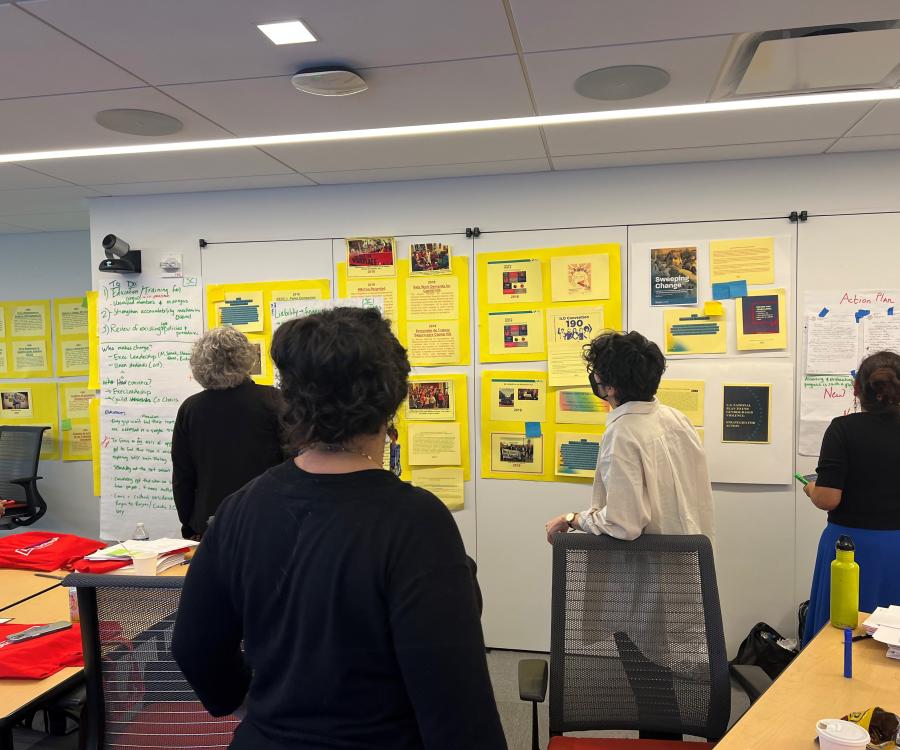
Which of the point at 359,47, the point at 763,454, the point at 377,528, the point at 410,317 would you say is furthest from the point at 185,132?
the point at 763,454

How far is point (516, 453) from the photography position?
3334mm

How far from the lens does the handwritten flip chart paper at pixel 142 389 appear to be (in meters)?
3.67

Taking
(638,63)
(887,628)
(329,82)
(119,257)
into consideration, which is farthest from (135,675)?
(119,257)

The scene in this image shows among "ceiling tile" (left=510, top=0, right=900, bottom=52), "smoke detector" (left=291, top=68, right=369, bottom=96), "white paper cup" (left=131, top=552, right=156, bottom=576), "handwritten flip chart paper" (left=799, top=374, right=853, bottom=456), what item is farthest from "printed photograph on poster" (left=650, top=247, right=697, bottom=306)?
"white paper cup" (left=131, top=552, right=156, bottom=576)

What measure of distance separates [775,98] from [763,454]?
1.55 m

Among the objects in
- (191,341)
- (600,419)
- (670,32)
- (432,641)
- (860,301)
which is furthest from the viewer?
(191,341)

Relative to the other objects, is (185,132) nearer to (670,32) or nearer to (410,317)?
(410,317)

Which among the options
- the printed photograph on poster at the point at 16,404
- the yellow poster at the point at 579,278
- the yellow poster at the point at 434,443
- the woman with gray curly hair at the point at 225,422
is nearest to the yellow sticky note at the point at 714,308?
the yellow poster at the point at 579,278

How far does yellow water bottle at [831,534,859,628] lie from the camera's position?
1768 mm

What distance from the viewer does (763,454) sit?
3086mm

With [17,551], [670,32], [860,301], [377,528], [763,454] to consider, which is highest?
[670,32]

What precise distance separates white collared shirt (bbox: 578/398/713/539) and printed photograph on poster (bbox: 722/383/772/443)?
1.03 metres

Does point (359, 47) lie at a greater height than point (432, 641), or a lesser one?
greater

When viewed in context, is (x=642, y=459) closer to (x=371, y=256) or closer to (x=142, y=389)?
(x=371, y=256)
